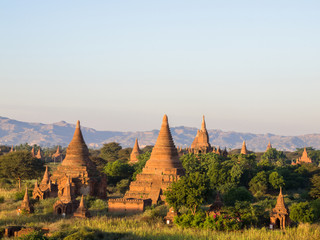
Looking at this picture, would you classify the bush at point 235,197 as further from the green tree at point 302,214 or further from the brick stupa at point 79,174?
the brick stupa at point 79,174

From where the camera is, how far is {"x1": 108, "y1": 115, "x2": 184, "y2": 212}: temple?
4303 centimetres

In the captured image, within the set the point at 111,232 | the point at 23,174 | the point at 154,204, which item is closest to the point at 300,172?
the point at 154,204

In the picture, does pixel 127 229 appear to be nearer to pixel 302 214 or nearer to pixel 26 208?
pixel 26 208

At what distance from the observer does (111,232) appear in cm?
3181

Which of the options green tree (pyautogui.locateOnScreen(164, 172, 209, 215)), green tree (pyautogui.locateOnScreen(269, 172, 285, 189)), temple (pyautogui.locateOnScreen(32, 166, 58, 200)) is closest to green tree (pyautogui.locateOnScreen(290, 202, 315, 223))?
green tree (pyautogui.locateOnScreen(164, 172, 209, 215))

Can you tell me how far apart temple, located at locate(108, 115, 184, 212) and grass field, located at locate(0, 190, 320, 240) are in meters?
2.66

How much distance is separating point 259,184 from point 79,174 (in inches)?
845

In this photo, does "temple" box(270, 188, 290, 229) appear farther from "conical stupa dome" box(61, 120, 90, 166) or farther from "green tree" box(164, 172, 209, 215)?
"conical stupa dome" box(61, 120, 90, 166)

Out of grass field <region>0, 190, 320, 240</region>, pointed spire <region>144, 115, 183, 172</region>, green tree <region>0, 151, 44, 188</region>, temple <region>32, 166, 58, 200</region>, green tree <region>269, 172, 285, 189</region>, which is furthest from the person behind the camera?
green tree <region>0, 151, 44, 188</region>

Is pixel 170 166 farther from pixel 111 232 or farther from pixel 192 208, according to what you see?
pixel 111 232

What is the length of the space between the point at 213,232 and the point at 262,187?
26.3m

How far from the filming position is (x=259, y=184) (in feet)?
190

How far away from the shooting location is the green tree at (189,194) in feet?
126

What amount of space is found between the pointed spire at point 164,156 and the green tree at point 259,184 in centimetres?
1273
